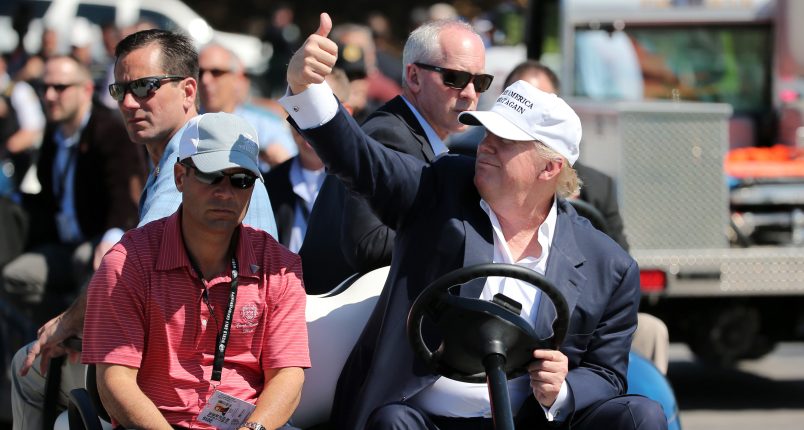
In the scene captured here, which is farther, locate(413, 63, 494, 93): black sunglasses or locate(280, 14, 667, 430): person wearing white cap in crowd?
locate(413, 63, 494, 93): black sunglasses

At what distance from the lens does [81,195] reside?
25.2ft

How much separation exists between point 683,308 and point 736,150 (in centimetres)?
178

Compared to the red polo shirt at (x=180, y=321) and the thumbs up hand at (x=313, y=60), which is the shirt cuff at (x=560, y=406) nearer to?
the red polo shirt at (x=180, y=321)

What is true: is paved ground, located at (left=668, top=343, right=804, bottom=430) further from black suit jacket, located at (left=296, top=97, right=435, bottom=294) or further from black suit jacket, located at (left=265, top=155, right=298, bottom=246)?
black suit jacket, located at (left=296, top=97, right=435, bottom=294)

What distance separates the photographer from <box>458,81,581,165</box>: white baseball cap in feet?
13.9

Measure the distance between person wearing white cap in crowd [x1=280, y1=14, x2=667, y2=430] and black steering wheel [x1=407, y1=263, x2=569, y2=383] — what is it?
0.27 meters

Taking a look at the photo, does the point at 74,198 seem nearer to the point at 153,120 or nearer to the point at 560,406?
the point at 153,120

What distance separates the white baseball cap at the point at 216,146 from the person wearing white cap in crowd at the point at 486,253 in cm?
19

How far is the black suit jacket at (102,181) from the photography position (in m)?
7.38

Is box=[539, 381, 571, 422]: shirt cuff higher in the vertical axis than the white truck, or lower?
higher

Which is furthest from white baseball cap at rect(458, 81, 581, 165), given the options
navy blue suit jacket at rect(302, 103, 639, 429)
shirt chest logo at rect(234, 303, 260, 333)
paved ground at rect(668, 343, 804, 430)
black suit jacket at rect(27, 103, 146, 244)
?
paved ground at rect(668, 343, 804, 430)

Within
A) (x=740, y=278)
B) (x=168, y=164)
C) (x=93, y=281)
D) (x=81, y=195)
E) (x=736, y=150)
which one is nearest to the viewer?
(x=93, y=281)

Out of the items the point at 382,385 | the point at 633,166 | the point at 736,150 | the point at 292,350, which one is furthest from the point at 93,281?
the point at 736,150

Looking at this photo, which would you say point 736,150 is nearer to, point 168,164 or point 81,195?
point 81,195
